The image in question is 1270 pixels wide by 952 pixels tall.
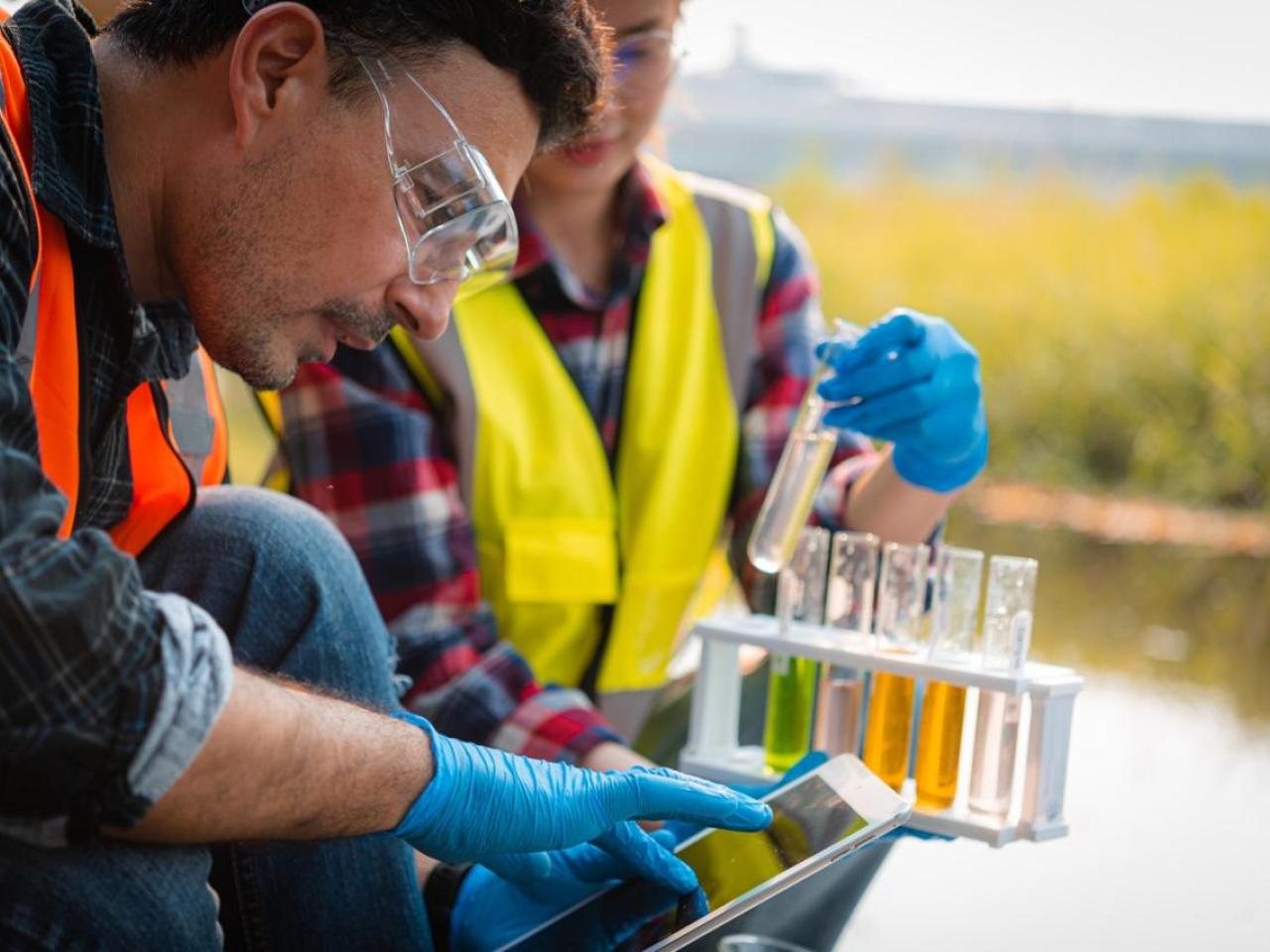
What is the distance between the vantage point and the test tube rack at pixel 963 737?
1.39 m

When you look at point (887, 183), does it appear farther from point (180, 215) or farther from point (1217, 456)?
point (180, 215)

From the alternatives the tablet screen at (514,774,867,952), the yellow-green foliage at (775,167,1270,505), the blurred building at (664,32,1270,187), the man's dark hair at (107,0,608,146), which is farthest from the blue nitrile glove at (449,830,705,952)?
the blurred building at (664,32,1270,187)

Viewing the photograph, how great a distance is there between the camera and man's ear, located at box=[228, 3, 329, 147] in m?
1.14

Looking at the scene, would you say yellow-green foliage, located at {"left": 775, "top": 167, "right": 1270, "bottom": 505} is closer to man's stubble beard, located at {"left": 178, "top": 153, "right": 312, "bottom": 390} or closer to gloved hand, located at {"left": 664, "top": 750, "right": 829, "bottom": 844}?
gloved hand, located at {"left": 664, "top": 750, "right": 829, "bottom": 844}

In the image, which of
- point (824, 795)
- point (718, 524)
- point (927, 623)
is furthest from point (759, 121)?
point (824, 795)

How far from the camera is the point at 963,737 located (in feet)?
4.78

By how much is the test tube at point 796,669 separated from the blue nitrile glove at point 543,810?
1.12 ft

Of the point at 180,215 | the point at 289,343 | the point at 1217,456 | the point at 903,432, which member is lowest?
the point at 1217,456

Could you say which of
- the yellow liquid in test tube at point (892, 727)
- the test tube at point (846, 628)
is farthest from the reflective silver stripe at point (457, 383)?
the yellow liquid in test tube at point (892, 727)

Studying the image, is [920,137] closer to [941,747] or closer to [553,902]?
[941,747]

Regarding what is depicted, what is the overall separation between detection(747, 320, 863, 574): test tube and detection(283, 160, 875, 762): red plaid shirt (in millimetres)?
209

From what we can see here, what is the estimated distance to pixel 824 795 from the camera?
1.24m

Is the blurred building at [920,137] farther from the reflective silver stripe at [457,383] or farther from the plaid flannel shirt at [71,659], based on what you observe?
the plaid flannel shirt at [71,659]

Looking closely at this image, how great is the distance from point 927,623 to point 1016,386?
9.55 ft
